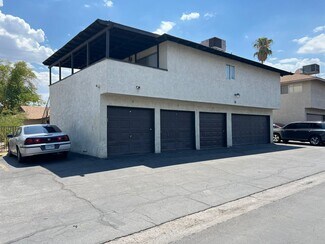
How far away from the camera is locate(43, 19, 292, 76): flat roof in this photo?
11.9 m

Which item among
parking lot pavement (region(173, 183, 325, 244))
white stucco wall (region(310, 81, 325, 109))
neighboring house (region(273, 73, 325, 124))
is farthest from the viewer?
white stucco wall (region(310, 81, 325, 109))

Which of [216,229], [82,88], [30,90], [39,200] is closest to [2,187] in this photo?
[39,200]

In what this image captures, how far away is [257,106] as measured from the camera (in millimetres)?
19203

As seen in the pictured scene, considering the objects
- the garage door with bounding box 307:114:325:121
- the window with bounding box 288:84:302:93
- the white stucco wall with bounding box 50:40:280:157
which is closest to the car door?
the white stucco wall with bounding box 50:40:280:157

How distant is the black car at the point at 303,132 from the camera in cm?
2023

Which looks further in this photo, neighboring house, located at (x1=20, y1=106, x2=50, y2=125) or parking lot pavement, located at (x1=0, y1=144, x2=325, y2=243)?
neighboring house, located at (x1=20, y1=106, x2=50, y2=125)

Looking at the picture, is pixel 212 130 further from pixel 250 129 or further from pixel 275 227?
pixel 275 227

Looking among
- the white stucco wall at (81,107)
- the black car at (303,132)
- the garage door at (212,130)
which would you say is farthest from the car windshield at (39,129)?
the black car at (303,132)

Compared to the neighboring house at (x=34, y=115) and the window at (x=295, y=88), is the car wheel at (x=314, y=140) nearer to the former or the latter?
the window at (x=295, y=88)

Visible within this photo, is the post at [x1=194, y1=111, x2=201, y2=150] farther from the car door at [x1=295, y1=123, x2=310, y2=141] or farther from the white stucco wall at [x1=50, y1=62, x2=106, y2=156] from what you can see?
the car door at [x1=295, y1=123, x2=310, y2=141]

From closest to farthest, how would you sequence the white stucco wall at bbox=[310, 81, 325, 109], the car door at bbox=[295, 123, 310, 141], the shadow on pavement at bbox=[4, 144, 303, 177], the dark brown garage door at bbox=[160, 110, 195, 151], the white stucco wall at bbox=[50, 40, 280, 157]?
the shadow on pavement at bbox=[4, 144, 303, 177] → the white stucco wall at bbox=[50, 40, 280, 157] → the dark brown garage door at bbox=[160, 110, 195, 151] → the car door at bbox=[295, 123, 310, 141] → the white stucco wall at bbox=[310, 81, 325, 109]

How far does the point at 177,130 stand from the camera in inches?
587

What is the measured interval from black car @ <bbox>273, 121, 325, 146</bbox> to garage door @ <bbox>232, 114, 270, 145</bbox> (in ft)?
6.70

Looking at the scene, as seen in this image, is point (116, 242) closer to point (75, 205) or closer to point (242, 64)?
point (75, 205)
